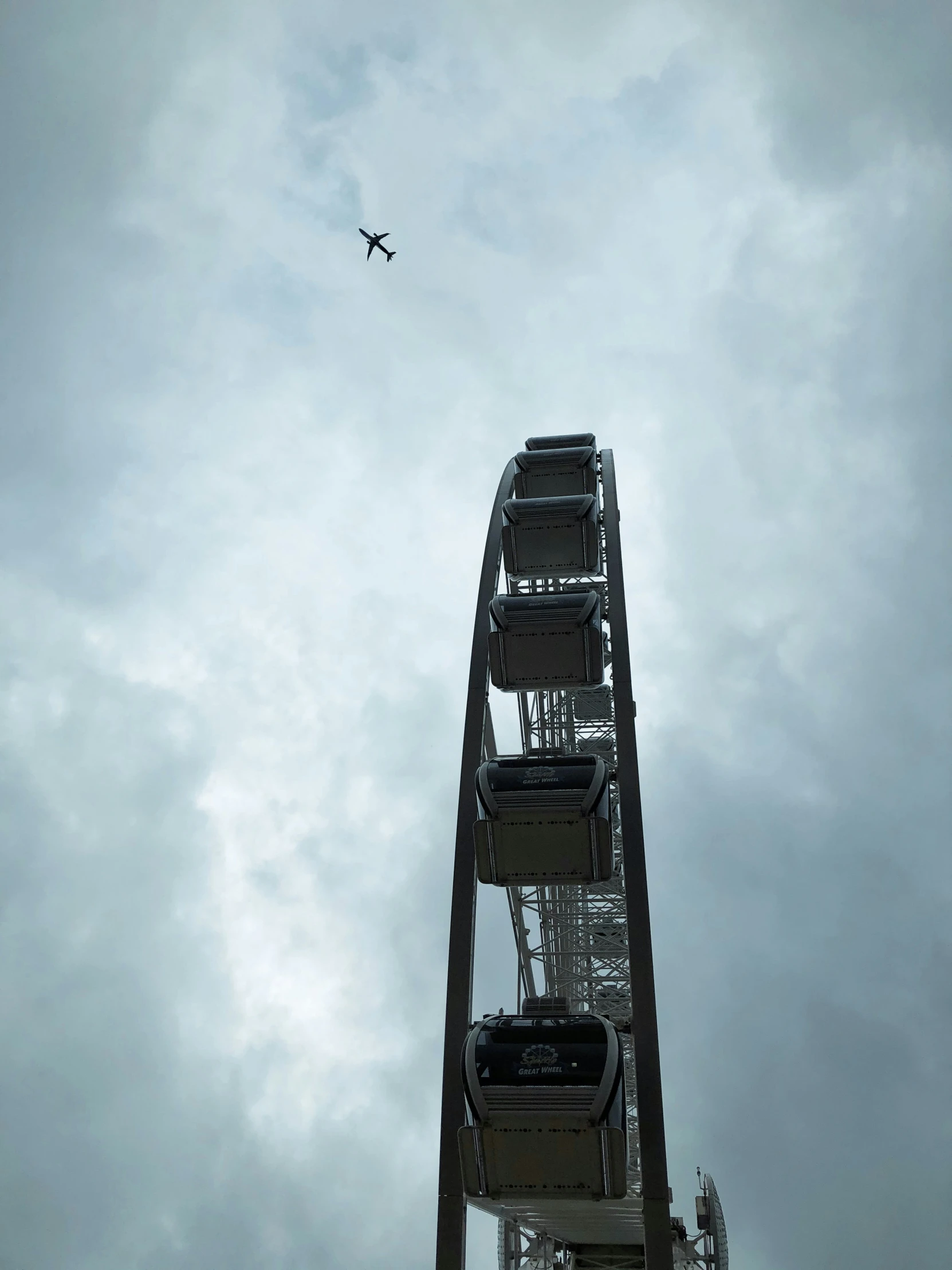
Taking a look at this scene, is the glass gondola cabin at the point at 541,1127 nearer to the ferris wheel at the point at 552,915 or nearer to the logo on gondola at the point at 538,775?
the ferris wheel at the point at 552,915

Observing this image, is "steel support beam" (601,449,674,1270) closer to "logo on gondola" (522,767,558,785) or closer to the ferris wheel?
the ferris wheel

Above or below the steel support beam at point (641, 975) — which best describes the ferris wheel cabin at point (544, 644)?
above

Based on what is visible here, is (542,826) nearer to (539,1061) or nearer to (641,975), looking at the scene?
(641,975)

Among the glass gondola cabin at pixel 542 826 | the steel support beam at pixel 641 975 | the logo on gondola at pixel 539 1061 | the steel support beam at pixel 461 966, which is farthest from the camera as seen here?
the glass gondola cabin at pixel 542 826

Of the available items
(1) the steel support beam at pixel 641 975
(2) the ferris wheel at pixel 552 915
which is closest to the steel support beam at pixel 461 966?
(2) the ferris wheel at pixel 552 915

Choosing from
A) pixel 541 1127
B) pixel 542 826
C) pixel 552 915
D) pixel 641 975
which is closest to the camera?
pixel 541 1127

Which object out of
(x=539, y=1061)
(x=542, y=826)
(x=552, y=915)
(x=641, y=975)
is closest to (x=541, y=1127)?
(x=539, y=1061)

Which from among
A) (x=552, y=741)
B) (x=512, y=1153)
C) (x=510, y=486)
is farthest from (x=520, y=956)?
(x=510, y=486)
